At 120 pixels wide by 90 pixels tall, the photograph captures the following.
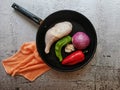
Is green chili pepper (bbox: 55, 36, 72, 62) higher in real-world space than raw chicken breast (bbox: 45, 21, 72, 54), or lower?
lower

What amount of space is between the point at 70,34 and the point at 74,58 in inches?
4.7

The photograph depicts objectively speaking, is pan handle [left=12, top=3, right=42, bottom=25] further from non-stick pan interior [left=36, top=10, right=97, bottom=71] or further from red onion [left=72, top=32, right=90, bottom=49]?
red onion [left=72, top=32, right=90, bottom=49]

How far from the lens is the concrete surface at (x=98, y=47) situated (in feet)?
3.70

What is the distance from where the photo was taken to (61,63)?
109 centimetres

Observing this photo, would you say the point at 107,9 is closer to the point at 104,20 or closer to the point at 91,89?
the point at 104,20

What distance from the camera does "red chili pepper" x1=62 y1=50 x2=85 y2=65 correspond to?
3.47ft

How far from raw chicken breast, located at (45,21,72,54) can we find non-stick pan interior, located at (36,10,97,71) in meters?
0.03

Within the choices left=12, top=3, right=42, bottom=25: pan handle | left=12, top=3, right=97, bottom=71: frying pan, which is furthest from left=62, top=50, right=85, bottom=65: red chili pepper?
left=12, top=3, right=42, bottom=25: pan handle

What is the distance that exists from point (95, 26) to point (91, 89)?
1.03 feet

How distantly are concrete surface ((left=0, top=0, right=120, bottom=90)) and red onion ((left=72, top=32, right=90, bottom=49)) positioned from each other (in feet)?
0.33

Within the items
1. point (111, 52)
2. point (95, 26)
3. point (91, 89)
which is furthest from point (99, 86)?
point (95, 26)

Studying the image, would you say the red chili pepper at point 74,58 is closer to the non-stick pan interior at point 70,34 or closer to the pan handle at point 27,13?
the non-stick pan interior at point 70,34

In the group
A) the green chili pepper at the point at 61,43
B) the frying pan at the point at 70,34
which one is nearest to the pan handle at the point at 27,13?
the frying pan at the point at 70,34

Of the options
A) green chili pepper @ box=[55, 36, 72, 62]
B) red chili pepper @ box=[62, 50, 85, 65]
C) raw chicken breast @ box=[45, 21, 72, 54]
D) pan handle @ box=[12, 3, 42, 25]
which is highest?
pan handle @ box=[12, 3, 42, 25]
